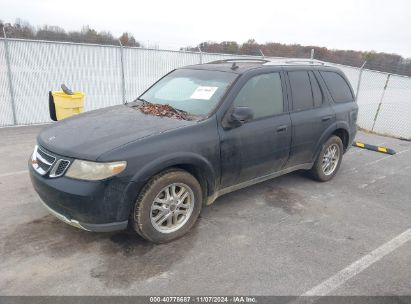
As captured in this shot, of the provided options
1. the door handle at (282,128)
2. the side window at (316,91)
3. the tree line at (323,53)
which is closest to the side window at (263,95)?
the door handle at (282,128)

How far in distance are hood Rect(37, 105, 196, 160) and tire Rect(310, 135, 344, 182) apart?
8.13ft

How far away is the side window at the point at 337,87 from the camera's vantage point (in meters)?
5.25

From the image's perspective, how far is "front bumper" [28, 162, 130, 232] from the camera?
3012 millimetres

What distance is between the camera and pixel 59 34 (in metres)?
10.8

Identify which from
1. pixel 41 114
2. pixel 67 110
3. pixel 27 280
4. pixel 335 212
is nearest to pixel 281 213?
pixel 335 212

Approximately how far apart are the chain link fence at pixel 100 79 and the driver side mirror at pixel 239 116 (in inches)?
295

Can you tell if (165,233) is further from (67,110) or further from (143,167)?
(67,110)

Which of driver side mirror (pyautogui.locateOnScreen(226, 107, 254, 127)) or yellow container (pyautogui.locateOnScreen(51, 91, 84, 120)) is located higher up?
driver side mirror (pyautogui.locateOnScreen(226, 107, 254, 127))

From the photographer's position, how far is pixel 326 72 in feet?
17.3

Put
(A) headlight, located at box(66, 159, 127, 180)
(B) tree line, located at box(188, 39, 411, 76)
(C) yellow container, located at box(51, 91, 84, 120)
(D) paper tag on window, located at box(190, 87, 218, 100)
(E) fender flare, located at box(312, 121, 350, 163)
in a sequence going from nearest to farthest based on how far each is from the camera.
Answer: (A) headlight, located at box(66, 159, 127, 180), (D) paper tag on window, located at box(190, 87, 218, 100), (E) fender flare, located at box(312, 121, 350, 163), (C) yellow container, located at box(51, 91, 84, 120), (B) tree line, located at box(188, 39, 411, 76)

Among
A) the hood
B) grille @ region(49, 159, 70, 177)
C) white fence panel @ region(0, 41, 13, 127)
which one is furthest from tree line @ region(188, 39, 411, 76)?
grille @ region(49, 159, 70, 177)

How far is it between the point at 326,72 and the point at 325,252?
2920mm

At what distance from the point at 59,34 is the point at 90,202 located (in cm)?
946

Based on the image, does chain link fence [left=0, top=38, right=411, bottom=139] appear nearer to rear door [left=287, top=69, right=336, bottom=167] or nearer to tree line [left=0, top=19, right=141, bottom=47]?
tree line [left=0, top=19, right=141, bottom=47]
